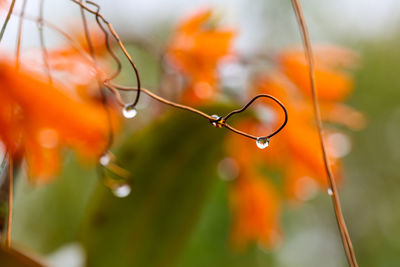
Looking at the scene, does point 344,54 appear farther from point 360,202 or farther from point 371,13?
point 371,13

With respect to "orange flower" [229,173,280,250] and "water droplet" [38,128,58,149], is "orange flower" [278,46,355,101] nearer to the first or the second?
"orange flower" [229,173,280,250]

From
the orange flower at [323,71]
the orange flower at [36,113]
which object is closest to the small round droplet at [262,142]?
the orange flower at [36,113]

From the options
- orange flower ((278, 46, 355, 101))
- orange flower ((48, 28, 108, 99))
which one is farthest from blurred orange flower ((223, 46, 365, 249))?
orange flower ((48, 28, 108, 99))

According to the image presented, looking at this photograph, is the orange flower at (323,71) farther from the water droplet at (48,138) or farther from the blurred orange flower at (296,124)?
the water droplet at (48,138)

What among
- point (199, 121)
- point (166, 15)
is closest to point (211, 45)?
point (199, 121)

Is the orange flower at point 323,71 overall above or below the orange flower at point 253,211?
above
